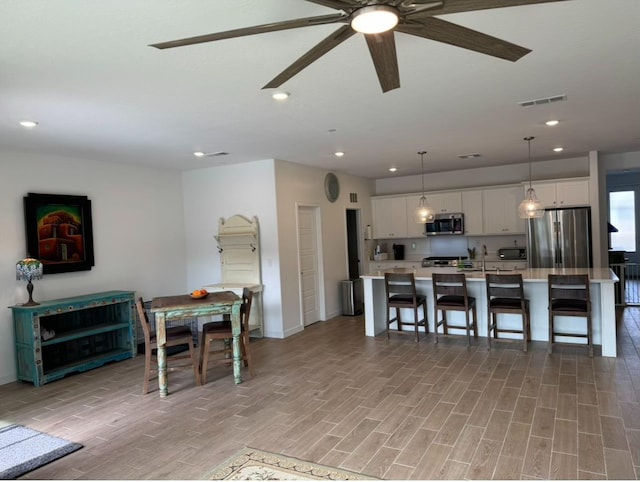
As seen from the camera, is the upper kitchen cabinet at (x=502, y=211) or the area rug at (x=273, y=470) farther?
the upper kitchen cabinet at (x=502, y=211)

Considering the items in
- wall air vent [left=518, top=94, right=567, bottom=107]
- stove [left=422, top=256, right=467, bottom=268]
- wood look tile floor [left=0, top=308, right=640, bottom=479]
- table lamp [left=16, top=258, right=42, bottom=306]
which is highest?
wall air vent [left=518, top=94, right=567, bottom=107]

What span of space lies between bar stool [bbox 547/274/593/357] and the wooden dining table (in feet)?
11.6

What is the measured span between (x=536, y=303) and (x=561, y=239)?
218 centimetres

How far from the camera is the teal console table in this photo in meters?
4.70

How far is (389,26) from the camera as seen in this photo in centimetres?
167

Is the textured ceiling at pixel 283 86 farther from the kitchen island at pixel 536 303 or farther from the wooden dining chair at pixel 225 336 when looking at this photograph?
the wooden dining chair at pixel 225 336

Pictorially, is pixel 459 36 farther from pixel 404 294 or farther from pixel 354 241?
pixel 354 241

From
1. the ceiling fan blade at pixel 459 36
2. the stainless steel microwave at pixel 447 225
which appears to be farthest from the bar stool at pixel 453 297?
the ceiling fan blade at pixel 459 36

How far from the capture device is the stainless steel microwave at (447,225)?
26.5ft

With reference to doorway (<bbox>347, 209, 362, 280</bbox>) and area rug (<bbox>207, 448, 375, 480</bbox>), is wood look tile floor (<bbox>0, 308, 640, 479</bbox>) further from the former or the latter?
A: doorway (<bbox>347, 209, 362, 280</bbox>)

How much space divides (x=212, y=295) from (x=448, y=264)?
4.84 metres

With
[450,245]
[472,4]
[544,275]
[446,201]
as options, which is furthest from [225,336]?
[450,245]

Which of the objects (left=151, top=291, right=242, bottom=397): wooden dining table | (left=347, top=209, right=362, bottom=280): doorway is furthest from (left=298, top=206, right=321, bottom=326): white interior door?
(left=151, top=291, right=242, bottom=397): wooden dining table

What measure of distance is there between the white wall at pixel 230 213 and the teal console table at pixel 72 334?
5.18ft
